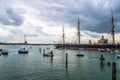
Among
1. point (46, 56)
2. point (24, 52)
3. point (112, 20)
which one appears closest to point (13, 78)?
point (46, 56)

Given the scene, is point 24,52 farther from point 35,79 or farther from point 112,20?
point 35,79

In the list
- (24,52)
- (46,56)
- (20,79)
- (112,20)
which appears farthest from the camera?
(112,20)

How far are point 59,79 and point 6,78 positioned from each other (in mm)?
13826

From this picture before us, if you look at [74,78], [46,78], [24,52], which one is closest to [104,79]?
[74,78]

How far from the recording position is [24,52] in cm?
16462

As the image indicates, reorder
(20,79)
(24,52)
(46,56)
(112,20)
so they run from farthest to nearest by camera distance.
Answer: (112,20)
(24,52)
(46,56)
(20,79)

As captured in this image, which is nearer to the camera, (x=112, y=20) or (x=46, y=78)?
(x=46, y=78)

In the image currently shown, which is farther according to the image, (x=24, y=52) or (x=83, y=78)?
(x=24, y=52)

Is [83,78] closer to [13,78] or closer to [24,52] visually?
[13,78]

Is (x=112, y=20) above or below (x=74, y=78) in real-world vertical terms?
above

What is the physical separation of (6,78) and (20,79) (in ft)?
14.4

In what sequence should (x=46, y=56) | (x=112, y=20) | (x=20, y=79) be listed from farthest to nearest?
(x=112, y=20) → (x=46, y=56) → (x=20, y=79)

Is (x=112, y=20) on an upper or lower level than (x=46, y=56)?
upper

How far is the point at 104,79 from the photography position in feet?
173
